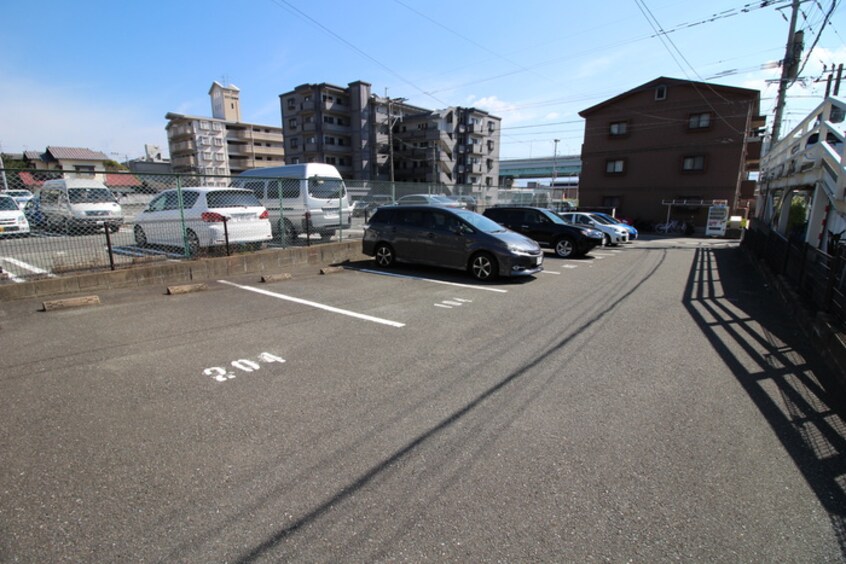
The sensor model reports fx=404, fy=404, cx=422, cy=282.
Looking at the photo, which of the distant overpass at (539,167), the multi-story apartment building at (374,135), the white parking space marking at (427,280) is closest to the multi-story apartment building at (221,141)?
the multi-story apartment building at (374,135)

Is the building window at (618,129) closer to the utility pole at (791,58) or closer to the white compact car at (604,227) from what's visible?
the utility pole at (791,58)

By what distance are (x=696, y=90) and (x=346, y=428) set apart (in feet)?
105

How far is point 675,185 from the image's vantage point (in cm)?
2695

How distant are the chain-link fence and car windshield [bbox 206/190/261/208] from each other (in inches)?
0.8

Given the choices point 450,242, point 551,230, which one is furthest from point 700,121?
point 450,242

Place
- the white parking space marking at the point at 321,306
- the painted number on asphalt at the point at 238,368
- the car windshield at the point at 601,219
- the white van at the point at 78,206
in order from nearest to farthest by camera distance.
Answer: the painted number on asphalt at the point at 238,368 → the white parking space marking at the point at 321,306 → the white van at the point at 78,206 → the car windshield at the point at 601,219

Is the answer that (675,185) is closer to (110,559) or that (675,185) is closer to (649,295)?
(649,295)

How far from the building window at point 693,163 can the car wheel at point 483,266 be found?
82.9 ft

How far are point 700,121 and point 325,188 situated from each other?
26.2 metres

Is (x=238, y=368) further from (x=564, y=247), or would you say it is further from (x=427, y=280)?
(x=564, y=247)

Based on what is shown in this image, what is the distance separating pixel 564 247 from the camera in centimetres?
1219

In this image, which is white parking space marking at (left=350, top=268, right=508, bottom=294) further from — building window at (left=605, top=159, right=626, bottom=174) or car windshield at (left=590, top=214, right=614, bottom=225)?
building window at (left=605, top=159, right=626, bottom=174)

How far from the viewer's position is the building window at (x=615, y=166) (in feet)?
95.1

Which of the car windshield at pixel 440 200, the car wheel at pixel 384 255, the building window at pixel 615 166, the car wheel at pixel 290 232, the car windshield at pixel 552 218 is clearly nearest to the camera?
the car wheel at pixel 384 255
